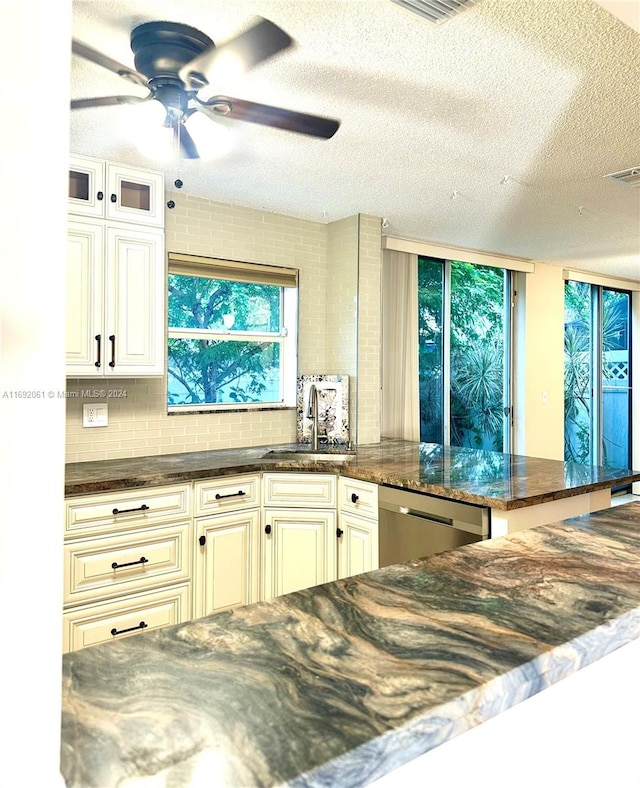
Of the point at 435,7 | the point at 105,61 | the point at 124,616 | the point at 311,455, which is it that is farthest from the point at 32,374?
the point at 311,455

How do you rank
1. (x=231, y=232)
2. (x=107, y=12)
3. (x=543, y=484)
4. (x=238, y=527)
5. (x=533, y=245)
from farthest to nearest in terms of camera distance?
(x=533, y=245) → (x=231, y=232) → (x=238, y=527) → (x=543, y=484) → (x=107, y=12)

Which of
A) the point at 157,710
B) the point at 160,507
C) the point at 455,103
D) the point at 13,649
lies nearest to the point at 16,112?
the point at 13,649

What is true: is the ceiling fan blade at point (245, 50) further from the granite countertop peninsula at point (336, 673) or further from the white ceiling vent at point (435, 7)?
the granite countertop peninsula at point (336, 673)

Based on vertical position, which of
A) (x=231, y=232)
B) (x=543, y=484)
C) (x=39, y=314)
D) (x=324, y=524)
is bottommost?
(x=324, y=524)

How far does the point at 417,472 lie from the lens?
2.89m

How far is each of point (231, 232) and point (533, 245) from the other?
262cm

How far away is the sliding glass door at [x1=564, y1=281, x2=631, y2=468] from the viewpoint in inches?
253

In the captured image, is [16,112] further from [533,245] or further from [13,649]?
[533,245]

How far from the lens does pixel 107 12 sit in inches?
67.5

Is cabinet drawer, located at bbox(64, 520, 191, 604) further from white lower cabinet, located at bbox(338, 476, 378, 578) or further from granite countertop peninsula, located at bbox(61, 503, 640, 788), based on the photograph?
granite countertop peninsula, located at bbox(61, 503, 640, 788)

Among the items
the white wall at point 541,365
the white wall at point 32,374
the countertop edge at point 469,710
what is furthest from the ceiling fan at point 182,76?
the white wall at point 541,365

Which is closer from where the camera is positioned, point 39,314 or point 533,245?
point 39,314

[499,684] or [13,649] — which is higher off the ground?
[13,649]

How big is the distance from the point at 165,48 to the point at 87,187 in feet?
3.94
